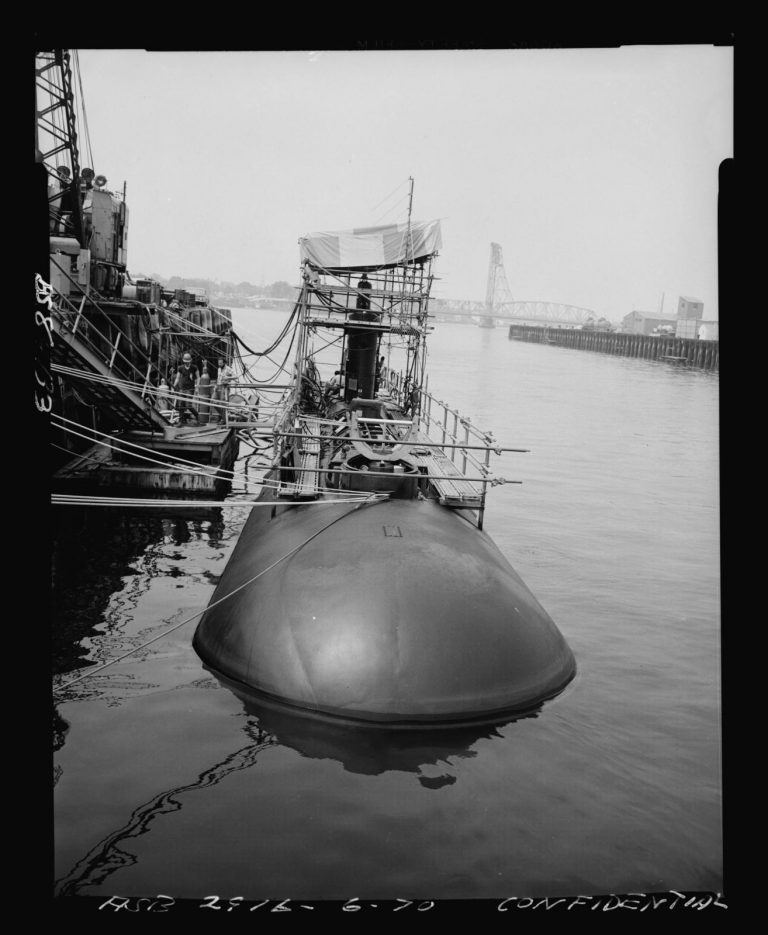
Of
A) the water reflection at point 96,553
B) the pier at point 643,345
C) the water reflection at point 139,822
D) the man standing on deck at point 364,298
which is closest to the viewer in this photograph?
the water reflection at point 139,822

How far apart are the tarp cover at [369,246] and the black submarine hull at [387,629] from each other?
10094 mm

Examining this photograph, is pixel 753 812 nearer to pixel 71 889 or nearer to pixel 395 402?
pixel 71 889

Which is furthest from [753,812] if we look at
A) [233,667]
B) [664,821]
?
[233,667]

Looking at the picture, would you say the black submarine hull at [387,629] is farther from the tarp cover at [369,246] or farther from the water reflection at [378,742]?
the tarp cover at [369,246]

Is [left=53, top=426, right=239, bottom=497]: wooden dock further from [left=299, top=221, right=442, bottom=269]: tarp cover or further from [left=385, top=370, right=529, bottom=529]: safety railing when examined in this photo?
[left=299, top=221, right=442, bottom=269]: tarp cover

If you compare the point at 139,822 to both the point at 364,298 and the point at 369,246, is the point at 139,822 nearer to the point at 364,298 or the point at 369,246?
the point at 364,298

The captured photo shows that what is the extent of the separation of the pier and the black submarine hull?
61.0m

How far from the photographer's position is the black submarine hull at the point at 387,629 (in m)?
9.27

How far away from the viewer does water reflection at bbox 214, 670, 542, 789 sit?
888cm

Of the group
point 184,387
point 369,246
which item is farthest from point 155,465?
point 184,387

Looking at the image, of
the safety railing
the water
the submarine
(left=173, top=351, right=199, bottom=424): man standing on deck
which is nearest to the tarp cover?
the safety railing

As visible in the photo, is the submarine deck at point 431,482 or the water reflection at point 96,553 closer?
the submarine deck at point 431,482

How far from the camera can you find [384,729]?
30.2 ft

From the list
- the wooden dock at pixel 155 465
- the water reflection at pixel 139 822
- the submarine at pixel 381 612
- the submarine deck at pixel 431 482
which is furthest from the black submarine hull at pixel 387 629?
the wooden dock at pixel 155 465
